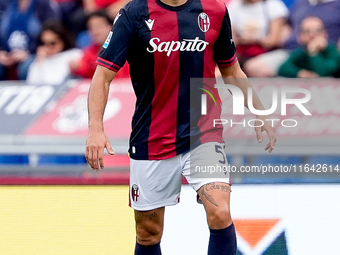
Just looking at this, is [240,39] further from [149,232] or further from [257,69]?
[149,232]

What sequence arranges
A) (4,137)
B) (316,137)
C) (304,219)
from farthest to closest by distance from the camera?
(4,137), (316,137), (304,219)

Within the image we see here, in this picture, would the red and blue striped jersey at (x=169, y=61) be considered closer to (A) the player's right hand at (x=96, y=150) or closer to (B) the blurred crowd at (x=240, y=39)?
(A) the player's right hand at (x=96, y=150)

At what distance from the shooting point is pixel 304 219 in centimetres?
321

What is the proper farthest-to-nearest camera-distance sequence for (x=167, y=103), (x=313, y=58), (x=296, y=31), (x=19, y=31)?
1. (x=19, y=31)
2. (x=296, y=31)
3. (x=313, y=58)
4. (x=167, y=103)

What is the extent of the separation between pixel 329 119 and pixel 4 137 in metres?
2.66

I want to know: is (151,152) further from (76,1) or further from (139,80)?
(76,1)

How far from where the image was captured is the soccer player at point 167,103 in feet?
8.40

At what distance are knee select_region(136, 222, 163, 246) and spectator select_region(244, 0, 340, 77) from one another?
2.68 m

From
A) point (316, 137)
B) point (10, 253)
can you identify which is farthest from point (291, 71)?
point (10, 253)

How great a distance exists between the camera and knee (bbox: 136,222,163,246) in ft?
9.23

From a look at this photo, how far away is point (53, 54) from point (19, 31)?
913 mm

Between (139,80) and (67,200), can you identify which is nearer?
(139,80)

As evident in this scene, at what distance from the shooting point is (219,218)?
2498 mm

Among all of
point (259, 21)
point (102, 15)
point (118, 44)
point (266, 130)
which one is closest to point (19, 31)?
point (102, 15)
